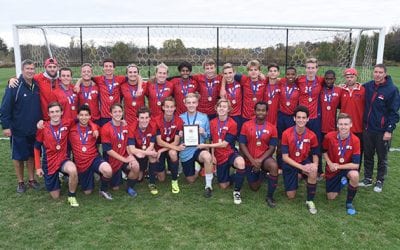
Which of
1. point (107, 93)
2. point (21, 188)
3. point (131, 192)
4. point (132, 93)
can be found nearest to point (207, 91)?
point (132, 93)

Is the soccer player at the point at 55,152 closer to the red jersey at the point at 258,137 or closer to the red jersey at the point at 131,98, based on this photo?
the red jersey at the point at 131,98

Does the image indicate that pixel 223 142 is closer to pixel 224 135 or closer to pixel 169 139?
pixel 224 135

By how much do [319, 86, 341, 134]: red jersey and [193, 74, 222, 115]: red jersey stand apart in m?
1.50

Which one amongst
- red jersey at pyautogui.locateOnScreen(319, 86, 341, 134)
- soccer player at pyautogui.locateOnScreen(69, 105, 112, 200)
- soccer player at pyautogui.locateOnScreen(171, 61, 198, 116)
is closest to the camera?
soccer player at pyautogui.locateOnScreen(69, 105, 112, 200)

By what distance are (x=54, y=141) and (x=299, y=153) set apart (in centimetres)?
303

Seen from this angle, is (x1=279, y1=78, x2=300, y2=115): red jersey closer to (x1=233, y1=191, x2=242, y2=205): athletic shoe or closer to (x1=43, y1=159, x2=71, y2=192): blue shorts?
(x1=233, y1=191, x2=242, y2=205): athletic shoe

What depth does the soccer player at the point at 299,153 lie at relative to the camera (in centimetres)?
420

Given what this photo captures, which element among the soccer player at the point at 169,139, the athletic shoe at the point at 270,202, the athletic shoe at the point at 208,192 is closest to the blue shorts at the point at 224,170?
the athletic shoe at the point at 208,192

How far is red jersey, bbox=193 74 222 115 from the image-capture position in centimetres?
532

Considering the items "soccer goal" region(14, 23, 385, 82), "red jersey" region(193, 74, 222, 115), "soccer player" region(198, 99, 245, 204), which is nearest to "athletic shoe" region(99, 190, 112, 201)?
"soccer player" region(198, 99, 245, 204)

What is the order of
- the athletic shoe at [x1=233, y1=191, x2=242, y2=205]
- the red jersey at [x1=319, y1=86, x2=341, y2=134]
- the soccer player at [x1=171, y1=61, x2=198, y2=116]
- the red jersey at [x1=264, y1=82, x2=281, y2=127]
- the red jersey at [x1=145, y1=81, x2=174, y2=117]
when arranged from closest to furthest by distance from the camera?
the athletic shoe at [x1=233, y1=191, x2=242, y2=205] → the red jersey at [x1=319, y1=86, x2=341, y2=134] → the red jersey at [x1=264, y1=82, x2=281, y2=127] → the red jersey at [x1=145, y1=81, x2=174, y2=117] → the soccer player at [x1=171, y1=61, x2=198, y2=116]

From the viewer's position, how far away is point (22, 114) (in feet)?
15.0

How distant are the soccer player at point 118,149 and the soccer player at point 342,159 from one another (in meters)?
2.43

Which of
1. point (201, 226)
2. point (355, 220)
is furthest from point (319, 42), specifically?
point (201, 226)
